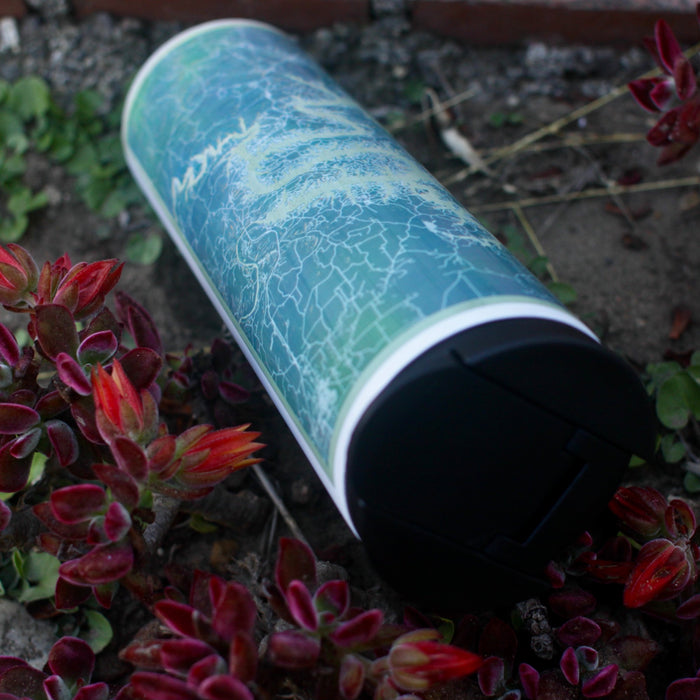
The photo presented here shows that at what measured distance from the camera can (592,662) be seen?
0.84 metres

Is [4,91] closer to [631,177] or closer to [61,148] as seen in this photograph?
[61,148]

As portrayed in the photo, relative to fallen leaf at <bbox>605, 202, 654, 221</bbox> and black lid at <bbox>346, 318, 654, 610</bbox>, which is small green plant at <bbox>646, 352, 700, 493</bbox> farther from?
fallen leaf at <bbox>605, 202, 654, 221</bbox>

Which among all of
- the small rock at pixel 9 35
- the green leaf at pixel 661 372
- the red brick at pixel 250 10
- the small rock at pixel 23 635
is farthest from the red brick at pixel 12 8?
the green leaf at pixel 661 372

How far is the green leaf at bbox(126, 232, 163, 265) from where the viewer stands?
1.42m

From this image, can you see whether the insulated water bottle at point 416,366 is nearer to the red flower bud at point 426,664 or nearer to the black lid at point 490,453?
the black lid at point 490,453

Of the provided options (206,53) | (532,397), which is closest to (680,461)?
(532,397)

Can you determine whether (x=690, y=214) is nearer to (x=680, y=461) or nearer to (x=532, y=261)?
(x=532, y=261)

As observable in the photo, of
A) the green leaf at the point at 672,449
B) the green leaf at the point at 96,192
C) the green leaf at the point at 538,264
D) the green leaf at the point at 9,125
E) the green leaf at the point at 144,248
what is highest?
the green leaf at the point at 9,125

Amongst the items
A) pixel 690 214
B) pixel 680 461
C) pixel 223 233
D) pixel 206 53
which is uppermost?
pixel 206 53

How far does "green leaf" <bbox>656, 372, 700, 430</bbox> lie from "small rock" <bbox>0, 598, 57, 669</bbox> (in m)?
0.96

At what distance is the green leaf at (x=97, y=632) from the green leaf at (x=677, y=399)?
87 centimetres

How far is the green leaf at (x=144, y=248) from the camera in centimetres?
142

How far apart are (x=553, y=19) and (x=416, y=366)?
126 centimetres

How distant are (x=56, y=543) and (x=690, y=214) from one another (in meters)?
1.31
